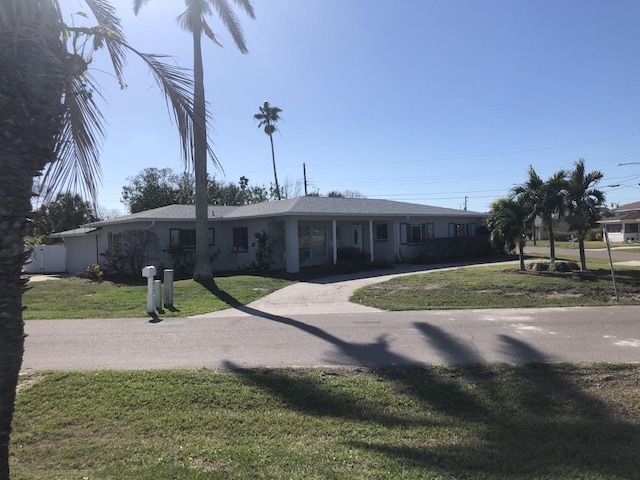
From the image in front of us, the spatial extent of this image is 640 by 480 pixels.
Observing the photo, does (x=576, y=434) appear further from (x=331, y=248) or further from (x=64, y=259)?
(x=64, y=259)

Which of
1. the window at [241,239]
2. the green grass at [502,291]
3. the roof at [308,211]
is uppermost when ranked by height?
the roof at [308,211]

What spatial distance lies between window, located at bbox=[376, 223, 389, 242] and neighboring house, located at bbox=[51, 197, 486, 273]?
0.18 feet

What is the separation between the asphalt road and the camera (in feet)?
22.8

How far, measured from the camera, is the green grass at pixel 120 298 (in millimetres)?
12117

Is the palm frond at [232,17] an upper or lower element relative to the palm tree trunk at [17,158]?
upper

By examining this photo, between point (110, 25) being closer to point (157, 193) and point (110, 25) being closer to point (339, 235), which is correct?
point (339, 235)

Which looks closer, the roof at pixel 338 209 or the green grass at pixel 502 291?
the green grass at pixel 502 291

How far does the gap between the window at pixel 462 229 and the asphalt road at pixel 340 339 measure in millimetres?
18033

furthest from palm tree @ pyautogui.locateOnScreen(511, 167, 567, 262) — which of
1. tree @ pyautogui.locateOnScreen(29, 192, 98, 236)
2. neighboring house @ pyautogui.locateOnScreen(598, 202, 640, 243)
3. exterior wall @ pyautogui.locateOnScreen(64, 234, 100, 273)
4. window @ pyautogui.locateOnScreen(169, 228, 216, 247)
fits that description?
neighboring house @ pyautogui.locateOnScreen(598, 202, 640, 243)

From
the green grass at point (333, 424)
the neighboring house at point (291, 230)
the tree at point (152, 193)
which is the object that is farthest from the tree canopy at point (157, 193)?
the green grass at point (333, 424)

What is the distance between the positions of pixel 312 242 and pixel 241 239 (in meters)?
3.62

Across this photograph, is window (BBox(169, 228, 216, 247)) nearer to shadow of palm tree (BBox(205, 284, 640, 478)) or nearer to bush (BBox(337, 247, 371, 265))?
bush (BBox(337, 247, 371, 265))

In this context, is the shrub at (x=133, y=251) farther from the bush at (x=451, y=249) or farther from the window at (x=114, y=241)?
the bush at (x=451, y=249)

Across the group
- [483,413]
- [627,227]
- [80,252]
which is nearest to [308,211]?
[80,252]
